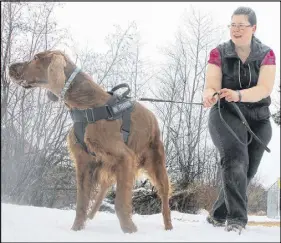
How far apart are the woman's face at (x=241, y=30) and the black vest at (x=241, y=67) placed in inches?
2.8

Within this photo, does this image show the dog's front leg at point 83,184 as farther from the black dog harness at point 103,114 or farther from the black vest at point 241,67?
the black vest at point 241,67

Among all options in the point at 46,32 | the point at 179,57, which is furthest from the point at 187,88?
the point at 46,32

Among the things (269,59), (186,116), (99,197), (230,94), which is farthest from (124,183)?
(186,116)

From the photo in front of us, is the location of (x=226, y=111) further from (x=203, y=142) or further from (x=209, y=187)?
(x=203, y=142)

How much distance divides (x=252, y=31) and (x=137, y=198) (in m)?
5.89

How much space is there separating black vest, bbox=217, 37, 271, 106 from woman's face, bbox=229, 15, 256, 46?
0.07m

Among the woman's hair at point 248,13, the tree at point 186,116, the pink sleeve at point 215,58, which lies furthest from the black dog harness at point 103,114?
the tree at point 186,116

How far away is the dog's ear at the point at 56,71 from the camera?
3.05 m

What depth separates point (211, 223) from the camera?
3723 millimetres

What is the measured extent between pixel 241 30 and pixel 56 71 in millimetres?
1326

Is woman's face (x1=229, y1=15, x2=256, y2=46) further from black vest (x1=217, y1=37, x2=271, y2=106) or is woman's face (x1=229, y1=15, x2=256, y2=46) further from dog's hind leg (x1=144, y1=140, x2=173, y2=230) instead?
dog's hind leg (x1=144, y1=140, x2=173, y2=230)

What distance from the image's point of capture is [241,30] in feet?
10.7

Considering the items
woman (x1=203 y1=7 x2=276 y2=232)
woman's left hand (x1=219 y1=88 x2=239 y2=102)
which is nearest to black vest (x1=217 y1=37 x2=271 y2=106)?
woman (x1=203 y1=7 x2=276 y2=232)

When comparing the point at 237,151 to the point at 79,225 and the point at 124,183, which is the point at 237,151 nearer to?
the point at 124,183
